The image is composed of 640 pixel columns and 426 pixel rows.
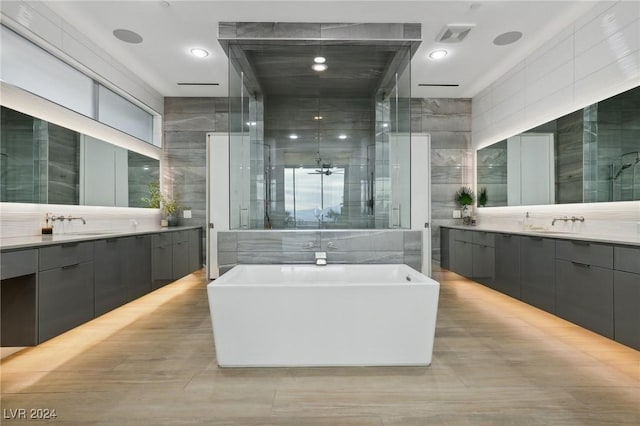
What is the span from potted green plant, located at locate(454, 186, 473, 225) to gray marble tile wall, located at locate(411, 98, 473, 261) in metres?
0.08

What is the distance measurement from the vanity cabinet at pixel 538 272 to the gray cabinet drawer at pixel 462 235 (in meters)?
1.11

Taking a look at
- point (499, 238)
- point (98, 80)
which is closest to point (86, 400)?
point (98, 80)

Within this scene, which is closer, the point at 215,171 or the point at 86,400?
the point at 86,400

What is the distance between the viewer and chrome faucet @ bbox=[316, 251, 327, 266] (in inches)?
118

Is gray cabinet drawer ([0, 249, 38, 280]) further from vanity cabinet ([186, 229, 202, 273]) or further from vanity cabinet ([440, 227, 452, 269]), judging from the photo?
vanity cabinet ([440, 227, 452, 269])

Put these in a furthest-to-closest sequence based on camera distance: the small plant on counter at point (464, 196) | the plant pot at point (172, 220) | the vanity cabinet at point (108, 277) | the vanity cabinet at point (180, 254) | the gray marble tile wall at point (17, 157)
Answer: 1. the small plant on counter at point (464, 196)
2. the plant pot at point (172, 220)
3. the vanity cabinet at point (180, 254)
4. the vanity cabinet at point (108, 277)
5. the gray marble tile wall at point (17, 157)

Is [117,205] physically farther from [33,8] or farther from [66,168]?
[33,8]

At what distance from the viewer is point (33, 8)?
2932 mm

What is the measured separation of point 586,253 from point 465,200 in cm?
296

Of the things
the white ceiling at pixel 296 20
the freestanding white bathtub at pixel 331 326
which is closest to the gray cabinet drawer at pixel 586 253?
the freestanding white bathtub at pixel 331 326

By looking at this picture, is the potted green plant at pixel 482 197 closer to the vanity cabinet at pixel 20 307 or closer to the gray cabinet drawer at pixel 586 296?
the gray cabinet drawer at pixel 586 296

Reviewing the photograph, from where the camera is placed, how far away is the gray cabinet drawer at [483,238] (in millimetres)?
3932

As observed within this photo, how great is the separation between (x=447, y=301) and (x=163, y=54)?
434cm

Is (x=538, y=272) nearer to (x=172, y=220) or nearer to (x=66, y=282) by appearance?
(x=66, y=282)
